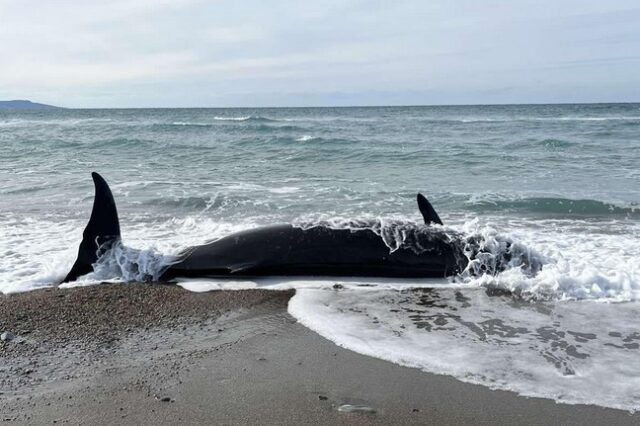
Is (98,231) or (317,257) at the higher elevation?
(98,231)

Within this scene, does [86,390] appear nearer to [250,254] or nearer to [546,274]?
[250,254]

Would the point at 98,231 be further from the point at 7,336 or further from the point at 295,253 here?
the point at 295,253

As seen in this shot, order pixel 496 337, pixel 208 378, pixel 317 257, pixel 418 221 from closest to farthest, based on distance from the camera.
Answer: pixel 208 378 < pixel 496 337 < pixel 317 257 < pixel 418 221

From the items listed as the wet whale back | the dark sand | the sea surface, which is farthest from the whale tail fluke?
the dark sand

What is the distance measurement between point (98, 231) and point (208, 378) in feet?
11.6

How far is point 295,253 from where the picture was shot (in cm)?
729

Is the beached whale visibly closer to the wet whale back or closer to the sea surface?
the wet whale back

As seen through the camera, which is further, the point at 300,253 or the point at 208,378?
the point at 300,253

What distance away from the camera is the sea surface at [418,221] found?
16.4 feet

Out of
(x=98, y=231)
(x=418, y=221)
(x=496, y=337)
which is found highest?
(x=98, y=231)

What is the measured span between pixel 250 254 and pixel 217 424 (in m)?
3.54

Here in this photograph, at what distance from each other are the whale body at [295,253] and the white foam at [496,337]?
0.55m

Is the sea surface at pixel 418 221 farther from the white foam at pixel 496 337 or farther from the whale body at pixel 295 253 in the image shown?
the whale body at pixel 295 253

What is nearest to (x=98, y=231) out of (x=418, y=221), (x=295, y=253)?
(x=295, y=253)
